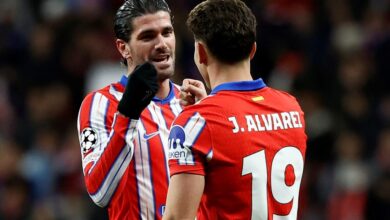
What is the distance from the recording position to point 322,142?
10914 mm

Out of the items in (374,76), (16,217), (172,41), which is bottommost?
(16,217)

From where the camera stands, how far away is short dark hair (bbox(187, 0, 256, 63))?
14.4 feet

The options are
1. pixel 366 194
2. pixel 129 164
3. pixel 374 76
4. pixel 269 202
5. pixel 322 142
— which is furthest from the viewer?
pixel 374 76

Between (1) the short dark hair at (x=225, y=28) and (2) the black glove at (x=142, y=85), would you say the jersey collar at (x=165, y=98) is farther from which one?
(1) the short dark hair at (x=225, y=28)

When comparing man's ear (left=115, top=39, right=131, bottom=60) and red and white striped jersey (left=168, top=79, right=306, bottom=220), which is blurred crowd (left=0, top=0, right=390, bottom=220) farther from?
red and white striped jersey (left=168, top=79, right=306, bottom=220)

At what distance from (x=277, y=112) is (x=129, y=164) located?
3.02ft

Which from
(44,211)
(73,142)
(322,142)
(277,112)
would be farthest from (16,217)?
(277,112)

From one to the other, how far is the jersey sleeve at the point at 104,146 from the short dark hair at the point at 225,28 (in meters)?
0.57

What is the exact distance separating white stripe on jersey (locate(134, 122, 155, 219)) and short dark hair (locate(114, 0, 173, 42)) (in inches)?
22.0

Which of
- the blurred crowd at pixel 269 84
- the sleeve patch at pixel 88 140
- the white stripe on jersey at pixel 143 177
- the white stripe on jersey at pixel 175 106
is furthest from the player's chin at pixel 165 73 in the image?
the blurred crowd at pixel 269 84

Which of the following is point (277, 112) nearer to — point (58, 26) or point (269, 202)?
point (269, 202)

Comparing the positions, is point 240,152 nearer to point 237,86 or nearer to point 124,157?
point 237,86

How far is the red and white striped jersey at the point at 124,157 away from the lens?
4.86 metres

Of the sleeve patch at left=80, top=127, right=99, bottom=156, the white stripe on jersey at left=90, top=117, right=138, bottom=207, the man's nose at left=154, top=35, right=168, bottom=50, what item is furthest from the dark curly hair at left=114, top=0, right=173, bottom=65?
the white stripe on jersey at left=90, top=117, right=138, bottom=207
